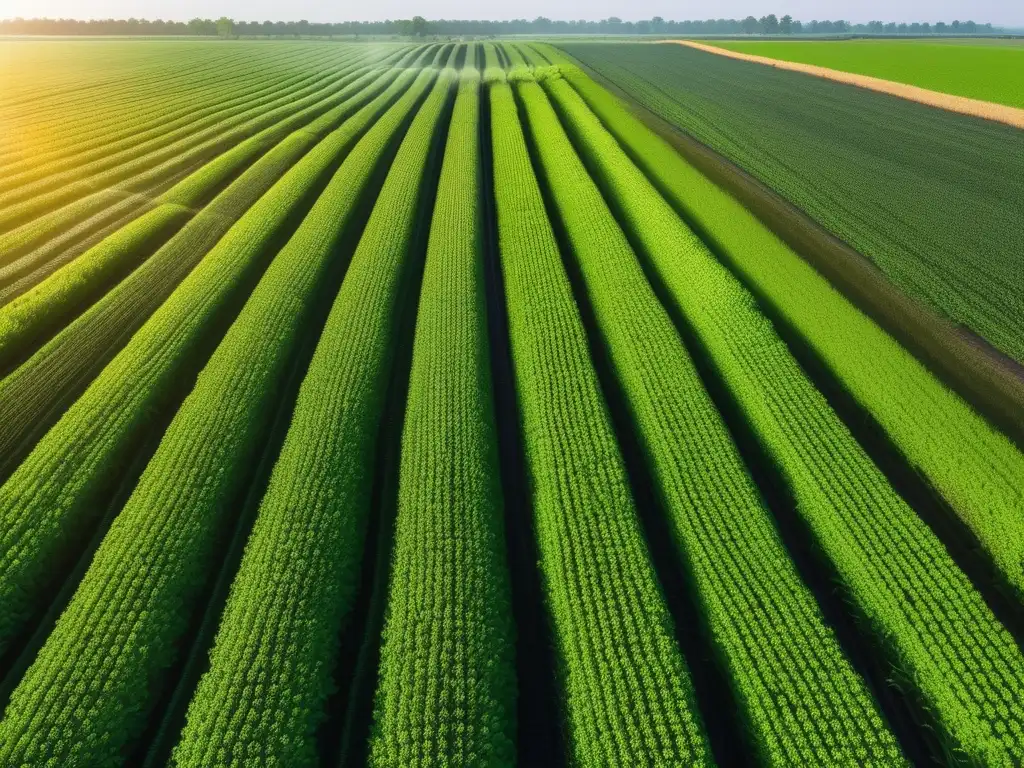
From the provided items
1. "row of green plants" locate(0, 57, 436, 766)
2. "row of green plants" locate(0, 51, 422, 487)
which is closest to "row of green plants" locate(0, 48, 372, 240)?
"row of green plants" locate(0, 51, 422, 487)

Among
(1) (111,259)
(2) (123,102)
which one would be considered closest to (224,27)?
(2) (123,102)

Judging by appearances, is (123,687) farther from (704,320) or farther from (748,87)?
(748,87)

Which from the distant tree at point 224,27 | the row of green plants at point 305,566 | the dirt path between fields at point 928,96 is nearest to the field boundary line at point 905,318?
the row of green plants at point 305,566

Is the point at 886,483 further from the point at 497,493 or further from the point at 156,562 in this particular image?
the point at 156,562

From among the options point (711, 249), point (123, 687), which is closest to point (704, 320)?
point (711, 249)

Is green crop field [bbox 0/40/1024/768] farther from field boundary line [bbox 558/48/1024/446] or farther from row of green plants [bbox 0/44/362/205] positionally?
row of green plants [bbox 0/44/362/205]

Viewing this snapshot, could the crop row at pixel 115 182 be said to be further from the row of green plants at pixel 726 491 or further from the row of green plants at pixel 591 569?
the row of green plants at pixel 726 491

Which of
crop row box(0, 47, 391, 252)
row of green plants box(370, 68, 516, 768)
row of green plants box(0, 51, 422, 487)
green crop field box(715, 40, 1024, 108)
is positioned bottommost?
row of green plants box(370, 68, 516, 768)
